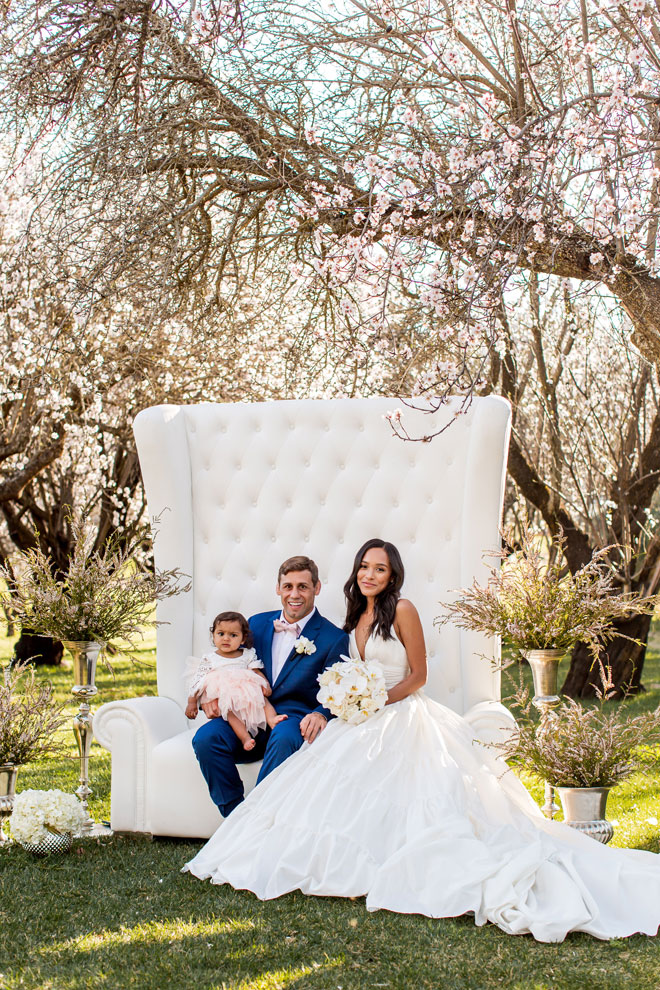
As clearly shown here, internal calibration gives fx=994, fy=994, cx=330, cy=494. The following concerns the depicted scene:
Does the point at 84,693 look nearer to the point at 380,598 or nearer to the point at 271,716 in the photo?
the point at 271,716

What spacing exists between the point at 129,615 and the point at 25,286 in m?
3.70

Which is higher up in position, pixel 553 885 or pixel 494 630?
pixel 494 630

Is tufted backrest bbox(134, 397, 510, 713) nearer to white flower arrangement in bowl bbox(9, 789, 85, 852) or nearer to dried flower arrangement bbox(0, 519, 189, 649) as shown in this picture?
dried flower arrangement bbox(0, 519, 189, 649)

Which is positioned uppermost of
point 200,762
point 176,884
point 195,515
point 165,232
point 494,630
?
point 165,232

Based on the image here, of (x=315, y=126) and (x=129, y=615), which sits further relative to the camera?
(x=315, y=126)

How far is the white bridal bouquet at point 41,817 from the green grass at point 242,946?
0.76 feet

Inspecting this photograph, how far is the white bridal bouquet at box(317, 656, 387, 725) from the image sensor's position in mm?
3984

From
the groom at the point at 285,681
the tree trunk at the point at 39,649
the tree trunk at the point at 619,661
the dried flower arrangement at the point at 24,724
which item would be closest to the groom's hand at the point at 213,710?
the groom at the point at 285,681

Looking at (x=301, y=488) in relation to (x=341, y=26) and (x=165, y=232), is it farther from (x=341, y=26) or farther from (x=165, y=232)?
(x=341, y=26)

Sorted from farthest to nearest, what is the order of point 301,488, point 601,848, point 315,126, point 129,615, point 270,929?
point 315,126 → point 301,488 → point 129,615 → point 601,848 → point 270,929

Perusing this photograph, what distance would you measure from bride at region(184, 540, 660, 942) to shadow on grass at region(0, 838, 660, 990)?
0.23ft

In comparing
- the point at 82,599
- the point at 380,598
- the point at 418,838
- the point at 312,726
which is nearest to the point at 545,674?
the point at 380,598

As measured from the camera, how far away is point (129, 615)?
455 cm

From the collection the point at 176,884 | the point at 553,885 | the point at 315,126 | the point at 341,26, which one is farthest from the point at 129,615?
the point at 341,26
